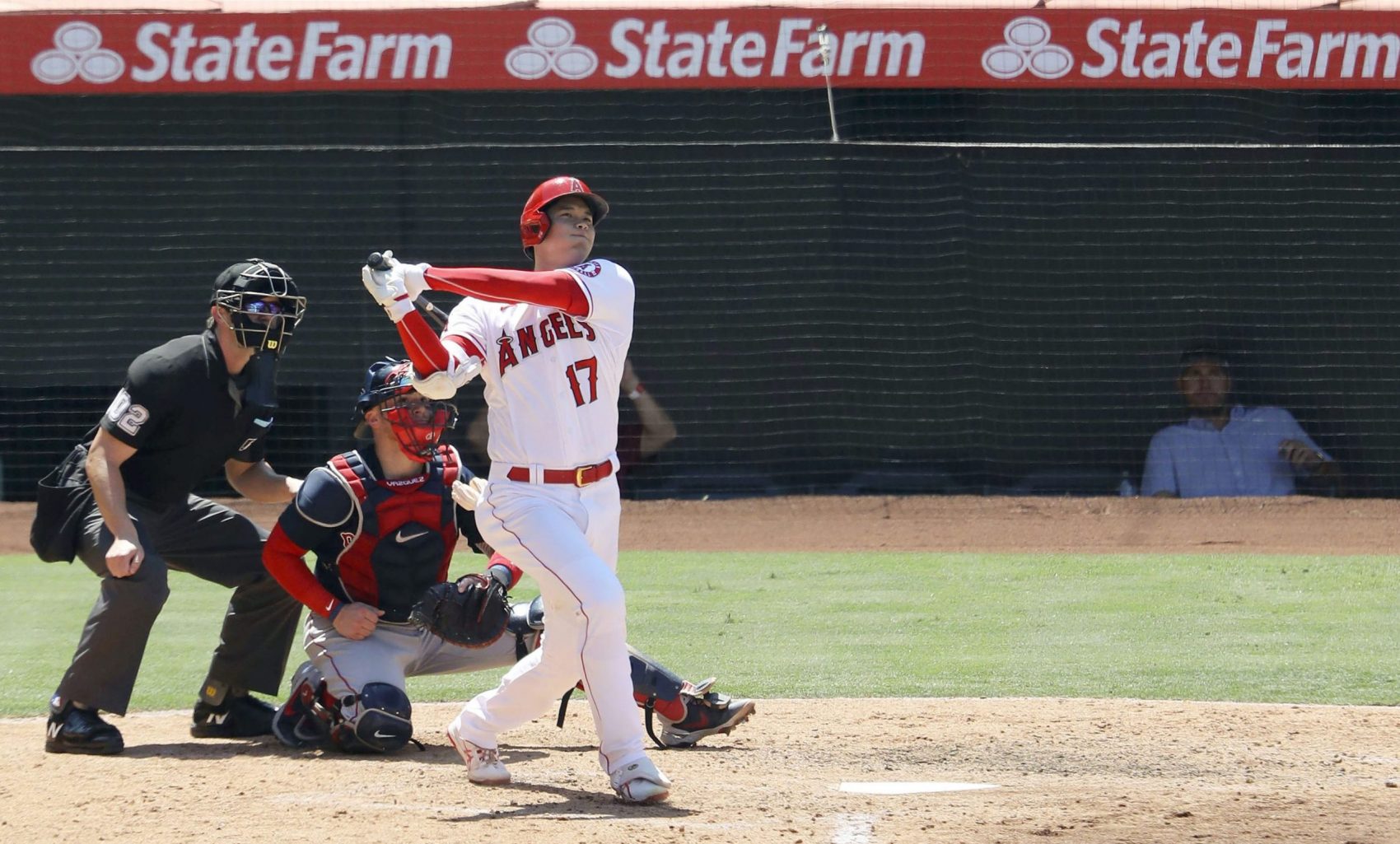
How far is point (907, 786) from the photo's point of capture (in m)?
4.36

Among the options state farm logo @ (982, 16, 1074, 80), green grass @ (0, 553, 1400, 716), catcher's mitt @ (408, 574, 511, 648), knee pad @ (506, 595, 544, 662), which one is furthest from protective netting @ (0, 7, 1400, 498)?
catcher's mitt @ (408, 574, 511, 648)

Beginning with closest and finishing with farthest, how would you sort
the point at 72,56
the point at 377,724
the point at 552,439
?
the point at 552,439, the point at 377,724, the point at 72,56

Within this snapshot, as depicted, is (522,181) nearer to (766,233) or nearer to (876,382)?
(766,233)

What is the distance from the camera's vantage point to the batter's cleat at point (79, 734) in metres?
4.85

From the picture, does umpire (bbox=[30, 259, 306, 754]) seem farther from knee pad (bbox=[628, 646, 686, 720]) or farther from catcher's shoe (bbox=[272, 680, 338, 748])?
knee pad (bbox=[628, 646, 686, 720])

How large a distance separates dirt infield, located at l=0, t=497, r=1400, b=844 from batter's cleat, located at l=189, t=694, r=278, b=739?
96mm

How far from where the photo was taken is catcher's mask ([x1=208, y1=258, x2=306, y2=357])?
500cm

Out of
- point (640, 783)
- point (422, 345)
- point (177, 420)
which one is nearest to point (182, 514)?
point (177, 420)

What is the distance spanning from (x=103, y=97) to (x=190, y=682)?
6.72 meters

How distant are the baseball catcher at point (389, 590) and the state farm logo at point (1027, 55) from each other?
7.15 m

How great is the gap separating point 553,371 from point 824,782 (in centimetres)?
136

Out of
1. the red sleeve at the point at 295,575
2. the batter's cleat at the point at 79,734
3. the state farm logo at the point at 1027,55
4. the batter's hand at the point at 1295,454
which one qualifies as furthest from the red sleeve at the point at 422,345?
the batter's hand at the point at 1295,454

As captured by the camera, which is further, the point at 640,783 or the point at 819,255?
the point at 819,255

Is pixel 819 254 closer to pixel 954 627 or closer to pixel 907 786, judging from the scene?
pixel 954 627
